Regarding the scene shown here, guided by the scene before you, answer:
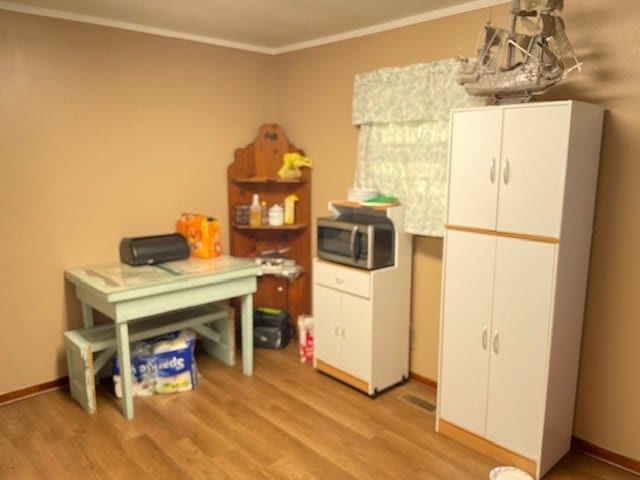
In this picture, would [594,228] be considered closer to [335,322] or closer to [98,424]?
[335,322]

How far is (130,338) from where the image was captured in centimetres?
302

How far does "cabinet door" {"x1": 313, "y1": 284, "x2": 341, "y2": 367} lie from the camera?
328 cm

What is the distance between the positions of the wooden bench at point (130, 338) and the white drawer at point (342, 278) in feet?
2.46

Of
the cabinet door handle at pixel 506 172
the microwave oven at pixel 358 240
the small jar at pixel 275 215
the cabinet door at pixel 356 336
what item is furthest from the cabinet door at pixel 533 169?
the small jar at pixel 275 215

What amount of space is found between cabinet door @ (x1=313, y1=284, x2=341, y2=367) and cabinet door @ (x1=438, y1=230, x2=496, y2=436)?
0.81m

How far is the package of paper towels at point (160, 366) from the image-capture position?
3.15 meters

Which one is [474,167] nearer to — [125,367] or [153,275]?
[153,275]

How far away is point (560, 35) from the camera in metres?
2.21

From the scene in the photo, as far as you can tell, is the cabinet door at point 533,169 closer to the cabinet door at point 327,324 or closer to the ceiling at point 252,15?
the ceiling at point 252,15

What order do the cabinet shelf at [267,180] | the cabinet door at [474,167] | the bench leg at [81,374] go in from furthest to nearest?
the cabinet shelf at [267,180], the bench leg at [81,374], the cabinet door at [474,167]

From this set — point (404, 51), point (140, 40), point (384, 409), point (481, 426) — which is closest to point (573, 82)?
point (404, 51)

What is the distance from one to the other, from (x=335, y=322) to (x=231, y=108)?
1.86 m

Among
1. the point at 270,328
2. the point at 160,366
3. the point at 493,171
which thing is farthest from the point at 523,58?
the point at 160,366

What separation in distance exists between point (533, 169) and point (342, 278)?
1377 mm
